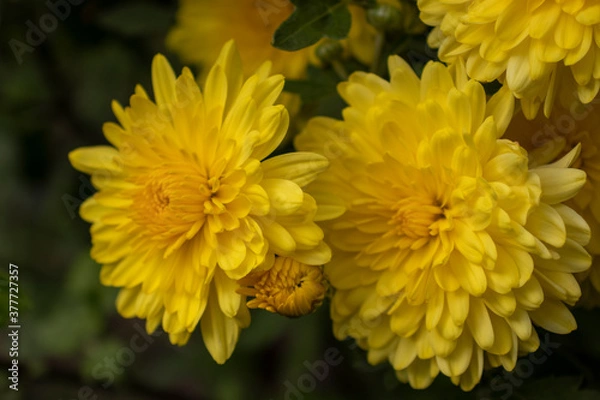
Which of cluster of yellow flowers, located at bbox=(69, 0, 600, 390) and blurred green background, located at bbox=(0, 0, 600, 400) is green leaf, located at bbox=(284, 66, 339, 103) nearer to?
cluster of yellow flowers, located at bbox=(69, 0, 600, 390)

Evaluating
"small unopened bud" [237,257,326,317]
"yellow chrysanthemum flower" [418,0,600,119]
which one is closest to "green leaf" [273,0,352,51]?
"yellow chrysanthemum flower" [418,0,600,119]

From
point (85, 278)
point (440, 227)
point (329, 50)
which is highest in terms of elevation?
point (329, 50)

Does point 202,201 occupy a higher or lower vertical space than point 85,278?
higher

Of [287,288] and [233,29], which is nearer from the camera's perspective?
[287,288]

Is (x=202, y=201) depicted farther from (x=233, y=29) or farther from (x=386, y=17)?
(x=233, y=29)

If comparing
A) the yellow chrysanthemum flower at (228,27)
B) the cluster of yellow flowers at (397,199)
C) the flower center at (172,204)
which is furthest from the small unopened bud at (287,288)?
the yellow chrysanthemum flower at (228,27)

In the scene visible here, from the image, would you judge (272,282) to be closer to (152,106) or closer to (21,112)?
(152,106)

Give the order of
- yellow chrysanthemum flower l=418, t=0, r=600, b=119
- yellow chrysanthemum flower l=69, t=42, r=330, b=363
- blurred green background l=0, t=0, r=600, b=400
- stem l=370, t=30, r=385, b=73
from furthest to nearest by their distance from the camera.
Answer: blurred green background l=0, t=0, r=600, b=400
stem l=370, t=30, r=385, b=73
yellow chrysanthemum flower l=69, t=42, r=330, b=363
yellow chrysanthemum flower l=418, t=0, r=600, b=119

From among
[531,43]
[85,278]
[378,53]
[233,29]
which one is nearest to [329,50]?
[378,53]
